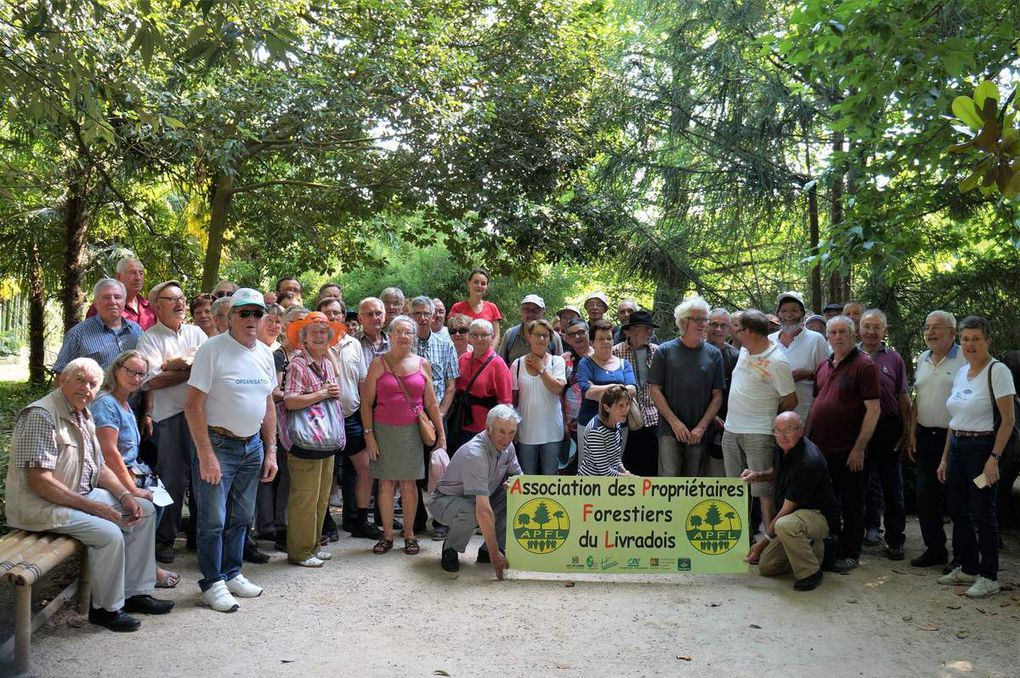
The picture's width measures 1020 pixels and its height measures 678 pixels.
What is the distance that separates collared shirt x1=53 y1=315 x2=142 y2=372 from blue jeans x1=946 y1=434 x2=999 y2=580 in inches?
223

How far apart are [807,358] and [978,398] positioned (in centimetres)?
155

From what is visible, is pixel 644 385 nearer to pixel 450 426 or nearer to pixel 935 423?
pixel 450 426

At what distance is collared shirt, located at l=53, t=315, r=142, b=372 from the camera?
6133 millimetres

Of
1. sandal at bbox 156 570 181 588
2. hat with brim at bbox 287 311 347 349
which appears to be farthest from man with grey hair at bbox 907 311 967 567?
sandal at bbox 156 570 181 588

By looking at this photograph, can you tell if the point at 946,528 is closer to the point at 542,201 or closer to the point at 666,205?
the point at 666,205

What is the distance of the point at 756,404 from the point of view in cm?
688

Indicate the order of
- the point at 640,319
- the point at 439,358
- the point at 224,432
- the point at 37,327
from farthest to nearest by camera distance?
the point at 37,327, the point at 640,319, the point at 439,358, the point at 224,432

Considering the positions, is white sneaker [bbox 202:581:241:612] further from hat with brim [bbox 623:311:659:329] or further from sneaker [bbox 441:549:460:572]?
hat with brim [bbox 623:311:659:329]

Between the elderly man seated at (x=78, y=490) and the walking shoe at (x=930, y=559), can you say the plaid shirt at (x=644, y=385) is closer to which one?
the walking shoe at (x=930, y=559)

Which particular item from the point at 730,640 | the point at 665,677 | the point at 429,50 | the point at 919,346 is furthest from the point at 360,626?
the point at 429,50

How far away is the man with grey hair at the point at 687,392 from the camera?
724 cm

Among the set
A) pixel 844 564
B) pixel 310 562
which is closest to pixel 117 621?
pixel 310 562

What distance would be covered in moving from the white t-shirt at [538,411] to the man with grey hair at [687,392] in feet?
2.52

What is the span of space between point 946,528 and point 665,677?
15.3ft
